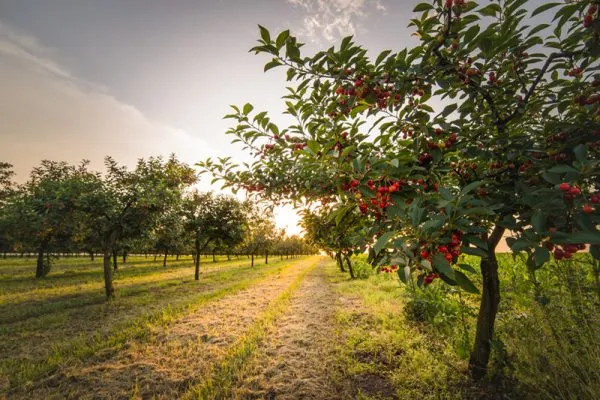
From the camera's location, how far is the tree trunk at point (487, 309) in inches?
128

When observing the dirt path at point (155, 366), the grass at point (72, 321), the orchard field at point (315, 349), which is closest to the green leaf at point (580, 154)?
the orchard field at point (315, 349)

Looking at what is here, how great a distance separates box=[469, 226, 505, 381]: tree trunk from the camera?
128 inches

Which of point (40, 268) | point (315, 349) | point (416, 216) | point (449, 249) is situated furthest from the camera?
point (40, 268)

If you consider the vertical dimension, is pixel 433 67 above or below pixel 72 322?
above

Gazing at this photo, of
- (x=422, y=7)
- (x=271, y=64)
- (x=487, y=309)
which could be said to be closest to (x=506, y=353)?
(x=487, y=309)

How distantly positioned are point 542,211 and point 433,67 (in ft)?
4.31

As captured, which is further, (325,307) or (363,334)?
(325,307)

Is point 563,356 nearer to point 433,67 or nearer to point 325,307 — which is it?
point 433,67

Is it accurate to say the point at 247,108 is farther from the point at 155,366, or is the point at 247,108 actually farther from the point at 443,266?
the point at 155,366

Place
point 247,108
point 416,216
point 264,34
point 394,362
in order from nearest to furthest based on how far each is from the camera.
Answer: point 416,216 < point 264,34 < point 247,108 < point 394,362

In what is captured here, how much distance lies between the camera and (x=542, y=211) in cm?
142

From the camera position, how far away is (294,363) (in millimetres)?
4398

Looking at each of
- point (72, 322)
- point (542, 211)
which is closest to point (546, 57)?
point (542, 211)

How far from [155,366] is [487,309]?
523 centimetres
